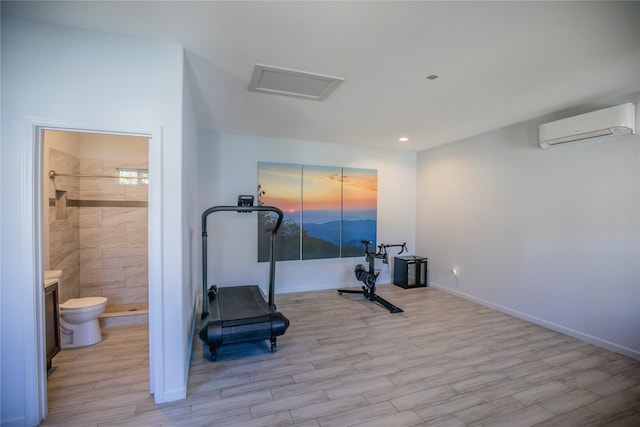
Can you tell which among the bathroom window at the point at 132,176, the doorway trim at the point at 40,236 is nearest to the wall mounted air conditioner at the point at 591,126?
the doorway trim at the point at 40,236

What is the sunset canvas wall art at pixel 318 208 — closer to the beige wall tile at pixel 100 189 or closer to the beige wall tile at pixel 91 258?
the beige wall tile at pixel 100 189

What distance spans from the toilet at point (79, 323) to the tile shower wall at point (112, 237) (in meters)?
0.76

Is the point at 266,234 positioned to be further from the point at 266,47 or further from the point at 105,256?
the point at 266,47

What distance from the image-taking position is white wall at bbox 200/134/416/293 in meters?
4.58

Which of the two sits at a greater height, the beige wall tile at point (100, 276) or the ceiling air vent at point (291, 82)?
the ceiling air vent at point (291, 82)

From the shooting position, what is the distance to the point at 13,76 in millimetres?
1847

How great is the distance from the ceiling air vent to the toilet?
114 inches

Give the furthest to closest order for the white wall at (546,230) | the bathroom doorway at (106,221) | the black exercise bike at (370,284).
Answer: the black exercise bike at (370,284)
the bathroom doorway at (106,221)
the white wall at (546,230)

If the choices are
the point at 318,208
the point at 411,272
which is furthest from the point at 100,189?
the point at 411,272

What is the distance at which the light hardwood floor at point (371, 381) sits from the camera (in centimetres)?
206

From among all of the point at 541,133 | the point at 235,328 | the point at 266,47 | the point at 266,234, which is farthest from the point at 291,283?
the point at 541,133

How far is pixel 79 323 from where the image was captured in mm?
3053

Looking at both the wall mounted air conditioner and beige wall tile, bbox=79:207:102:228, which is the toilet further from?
the wall mounted air conditioner

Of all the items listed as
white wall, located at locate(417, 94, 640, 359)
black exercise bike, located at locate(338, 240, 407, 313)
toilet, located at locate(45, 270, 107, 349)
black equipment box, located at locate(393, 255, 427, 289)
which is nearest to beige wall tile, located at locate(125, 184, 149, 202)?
toilet, located at locate(45, 270, 107, 349)
